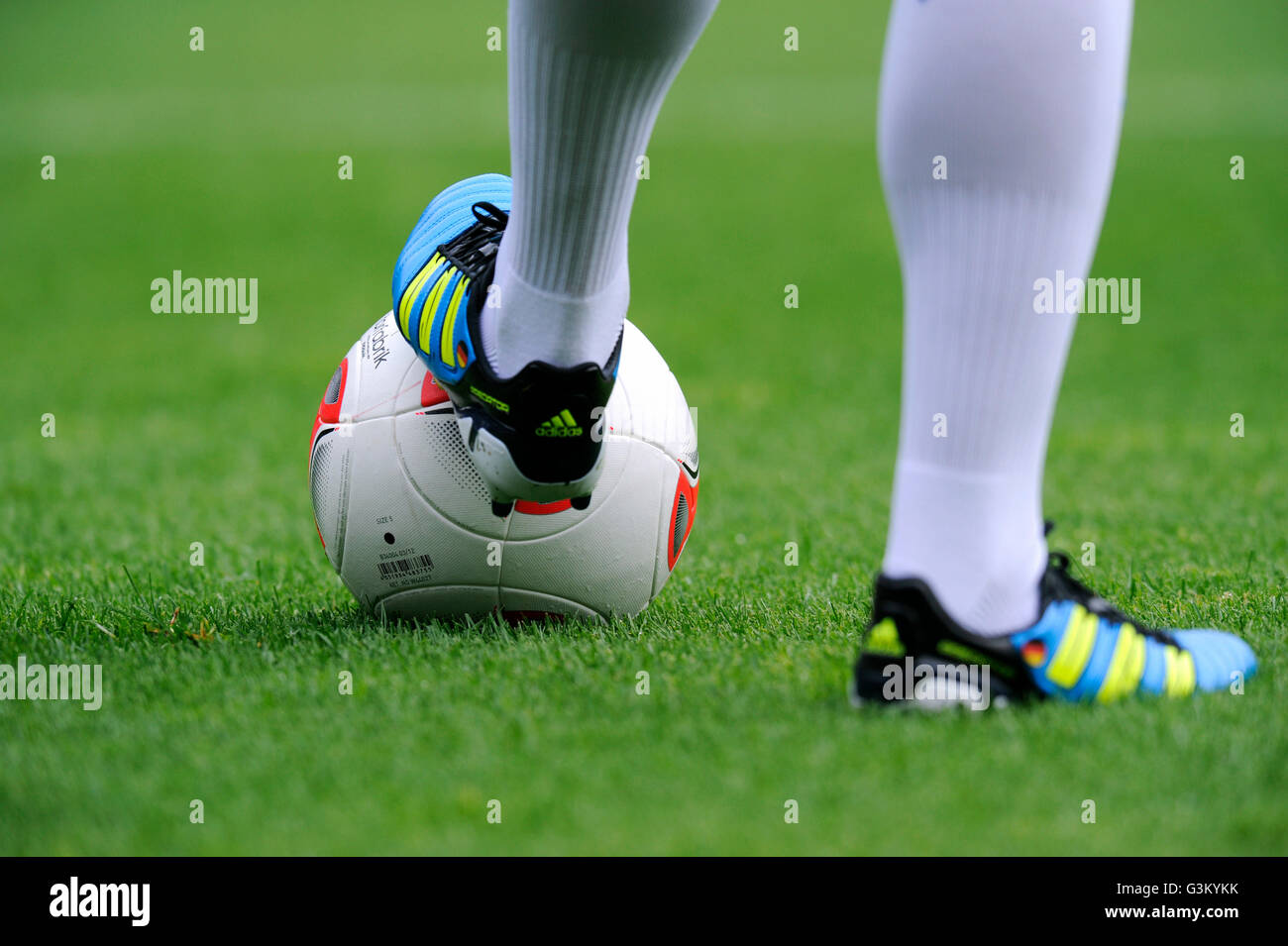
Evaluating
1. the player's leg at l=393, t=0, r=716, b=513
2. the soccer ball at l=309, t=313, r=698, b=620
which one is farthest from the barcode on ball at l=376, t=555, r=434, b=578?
the player's leg at l=393, t=0, r=716, b=513

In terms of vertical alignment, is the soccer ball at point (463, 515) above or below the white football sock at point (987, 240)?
below

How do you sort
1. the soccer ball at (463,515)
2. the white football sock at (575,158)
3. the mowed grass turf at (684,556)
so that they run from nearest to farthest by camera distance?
the mowed grass turf at (684,556) → the white football sock at (575,158) → the soccer ball at (463,515)

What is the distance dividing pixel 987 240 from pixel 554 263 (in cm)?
70

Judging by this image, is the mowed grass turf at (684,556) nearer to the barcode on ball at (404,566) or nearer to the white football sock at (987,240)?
the barcode on ball at (404,566)

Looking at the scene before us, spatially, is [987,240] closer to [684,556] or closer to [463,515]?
[463,515]

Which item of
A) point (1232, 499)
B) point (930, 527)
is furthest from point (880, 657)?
point (1232, 499)

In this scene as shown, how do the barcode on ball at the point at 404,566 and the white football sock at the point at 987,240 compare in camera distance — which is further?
the barcode on ball at the point at 404,566

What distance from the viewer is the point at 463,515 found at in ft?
7.83

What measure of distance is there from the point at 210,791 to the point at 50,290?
8.66 m

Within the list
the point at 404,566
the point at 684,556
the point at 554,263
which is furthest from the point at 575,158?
the point at 684,556

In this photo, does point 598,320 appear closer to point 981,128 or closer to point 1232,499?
point 981,128

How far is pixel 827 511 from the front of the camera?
3.96 meters

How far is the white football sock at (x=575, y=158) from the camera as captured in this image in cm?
197

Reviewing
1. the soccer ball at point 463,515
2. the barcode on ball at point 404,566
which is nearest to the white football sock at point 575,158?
the soccer ball at point 463,515
